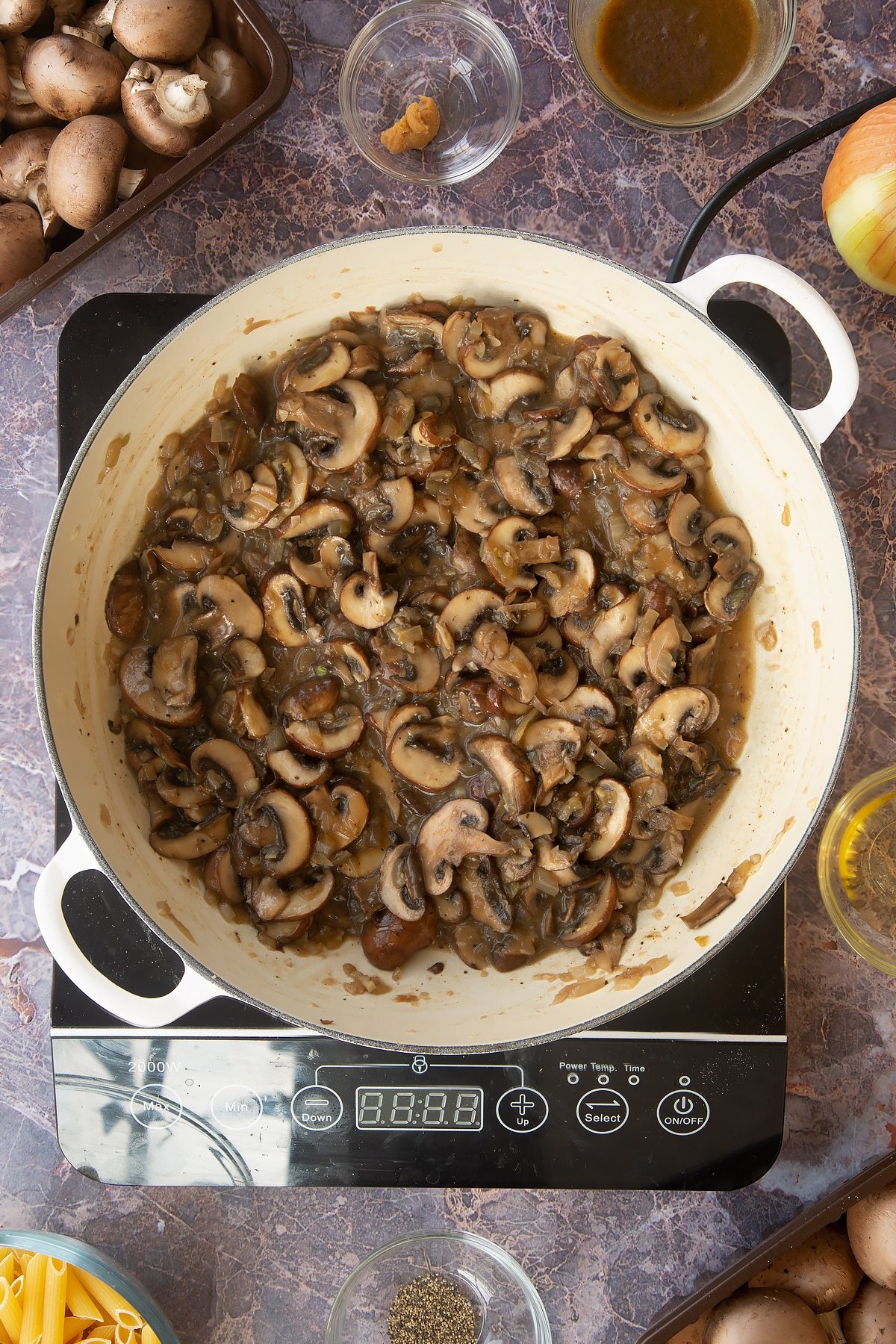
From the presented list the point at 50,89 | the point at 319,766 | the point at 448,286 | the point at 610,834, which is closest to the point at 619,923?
the point at 610,834

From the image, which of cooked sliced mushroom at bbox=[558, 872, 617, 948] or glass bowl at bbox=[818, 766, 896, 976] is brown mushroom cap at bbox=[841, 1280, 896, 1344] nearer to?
glass bowl at bbox=[818, 766, 896, 976]

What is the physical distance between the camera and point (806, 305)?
1805 mm

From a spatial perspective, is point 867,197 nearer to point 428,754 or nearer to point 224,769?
point 428,754

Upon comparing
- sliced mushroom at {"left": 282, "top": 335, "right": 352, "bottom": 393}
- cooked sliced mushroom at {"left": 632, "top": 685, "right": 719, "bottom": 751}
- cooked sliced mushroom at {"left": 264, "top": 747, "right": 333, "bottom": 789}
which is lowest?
cooked sliced mushroom at {"left": 632, "top": 685, "right": 719, "bottom": 751}

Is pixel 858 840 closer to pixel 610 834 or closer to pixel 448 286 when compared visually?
pixel 610 834

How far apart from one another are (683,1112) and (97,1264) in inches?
56.3

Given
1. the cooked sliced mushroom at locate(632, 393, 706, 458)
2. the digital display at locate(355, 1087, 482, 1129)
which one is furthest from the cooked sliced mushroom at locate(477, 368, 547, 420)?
the digital display at locate(355, 1087, 482, 1129)

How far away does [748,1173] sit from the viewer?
2.25m

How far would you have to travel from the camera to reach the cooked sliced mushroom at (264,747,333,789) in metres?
2.06

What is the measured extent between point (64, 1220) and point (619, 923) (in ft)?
5.27

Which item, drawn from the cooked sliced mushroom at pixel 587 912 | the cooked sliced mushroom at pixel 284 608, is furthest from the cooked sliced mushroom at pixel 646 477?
the cooked sliced mushroom at pixel 587 912

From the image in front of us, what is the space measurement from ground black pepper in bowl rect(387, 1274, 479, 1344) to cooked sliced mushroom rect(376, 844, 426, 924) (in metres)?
1.04

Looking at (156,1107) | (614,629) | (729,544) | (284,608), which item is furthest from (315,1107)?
(729,544)

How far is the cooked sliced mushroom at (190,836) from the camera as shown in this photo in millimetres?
2076
